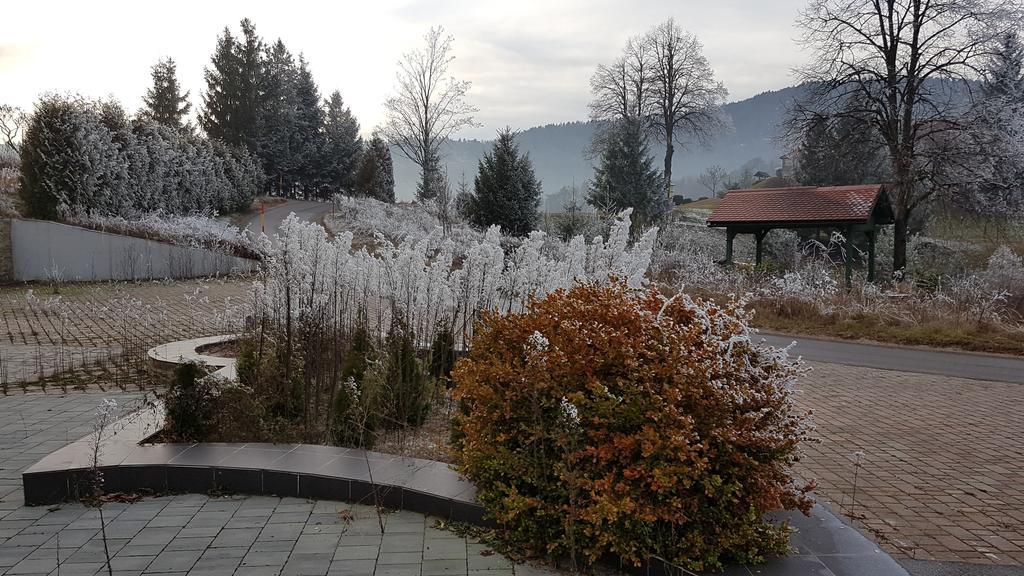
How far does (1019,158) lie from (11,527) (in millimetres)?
23935

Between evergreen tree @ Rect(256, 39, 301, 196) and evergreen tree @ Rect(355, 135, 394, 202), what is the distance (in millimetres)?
4243

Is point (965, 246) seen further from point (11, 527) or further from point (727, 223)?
point (11, 527)

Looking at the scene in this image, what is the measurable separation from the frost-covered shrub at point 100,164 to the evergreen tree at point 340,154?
740 inches

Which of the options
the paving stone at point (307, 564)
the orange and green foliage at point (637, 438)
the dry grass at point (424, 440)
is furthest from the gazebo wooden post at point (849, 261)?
the paving stone at point (307, 564)

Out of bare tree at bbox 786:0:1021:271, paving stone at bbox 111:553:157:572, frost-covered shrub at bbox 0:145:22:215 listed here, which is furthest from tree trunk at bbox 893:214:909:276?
frost-covered shrub at bbox 0:145:22:215

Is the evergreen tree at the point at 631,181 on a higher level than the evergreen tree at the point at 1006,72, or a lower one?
lower

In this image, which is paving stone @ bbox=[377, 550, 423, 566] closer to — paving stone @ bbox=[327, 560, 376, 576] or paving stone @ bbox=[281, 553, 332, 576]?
paving stone @ bbox=[327, 560, 376, 576]

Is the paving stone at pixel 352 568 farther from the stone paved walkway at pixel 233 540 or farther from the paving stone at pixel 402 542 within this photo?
the paving stone at pixel 402 542

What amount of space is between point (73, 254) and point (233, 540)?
1741cm

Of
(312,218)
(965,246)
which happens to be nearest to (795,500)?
(965,246)

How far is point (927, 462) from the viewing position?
4668 mm

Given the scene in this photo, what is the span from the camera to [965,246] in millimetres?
25406

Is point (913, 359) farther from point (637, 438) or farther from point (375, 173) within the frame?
point (375, 173)

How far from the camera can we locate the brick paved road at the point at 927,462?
11.3 feet
